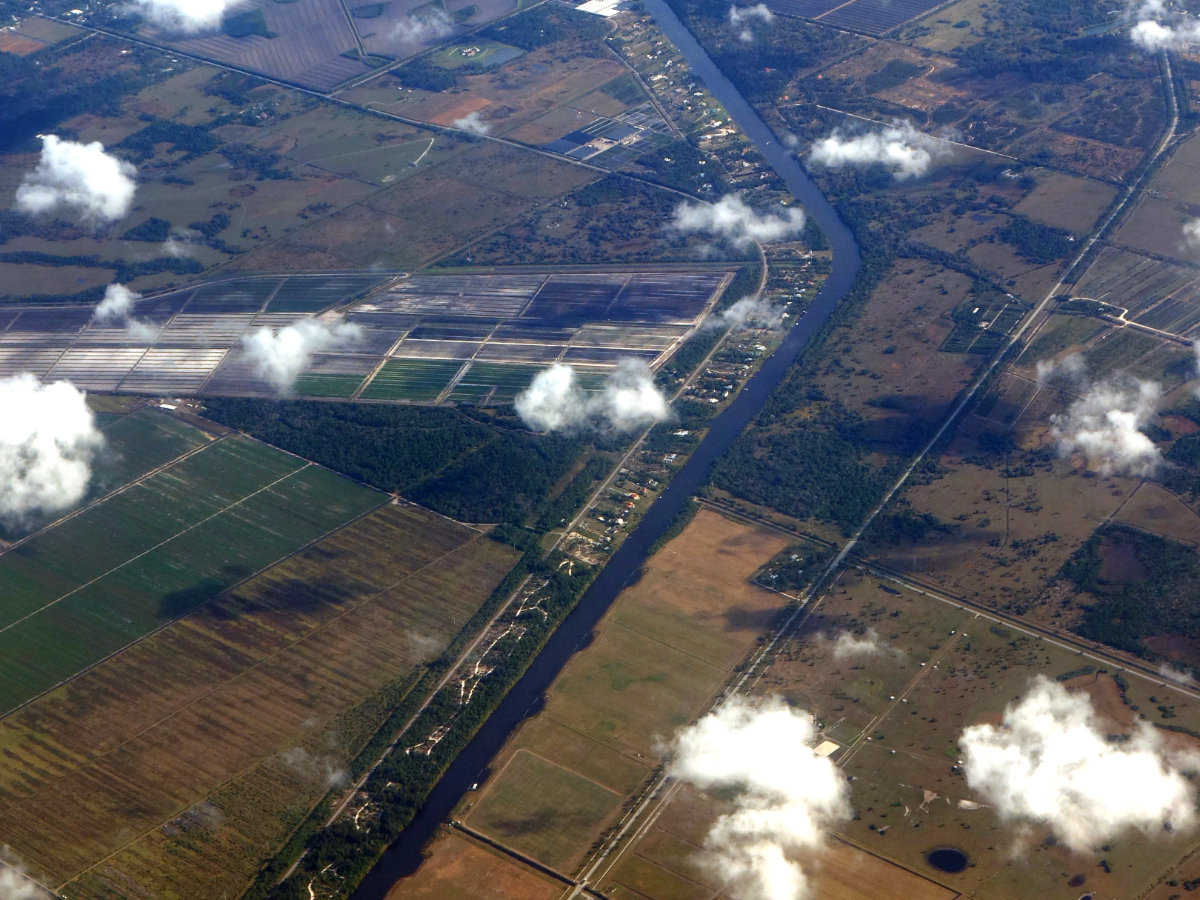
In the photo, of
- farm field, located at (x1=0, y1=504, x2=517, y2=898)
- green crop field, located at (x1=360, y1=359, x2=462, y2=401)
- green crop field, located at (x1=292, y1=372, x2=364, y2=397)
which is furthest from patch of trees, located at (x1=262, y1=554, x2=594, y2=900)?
green crop field, located at (x1=292, y1=372, x2=364, y2=397)

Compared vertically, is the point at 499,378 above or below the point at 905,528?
above

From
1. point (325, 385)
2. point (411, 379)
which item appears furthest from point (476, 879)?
point (325, 385)

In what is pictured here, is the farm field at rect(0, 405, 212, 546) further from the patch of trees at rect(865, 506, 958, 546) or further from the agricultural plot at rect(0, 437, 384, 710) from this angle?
the patch of trees at rect(865, 506, 958, 546)

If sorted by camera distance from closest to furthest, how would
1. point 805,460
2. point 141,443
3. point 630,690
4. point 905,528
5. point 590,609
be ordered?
1. point 630,690
2. point 590,609
3. point 905,528
4. point 805,460
5. point 141,443

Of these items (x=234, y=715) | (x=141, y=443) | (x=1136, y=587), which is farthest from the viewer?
(x=141, y=443)

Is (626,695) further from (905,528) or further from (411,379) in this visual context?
(411,379)

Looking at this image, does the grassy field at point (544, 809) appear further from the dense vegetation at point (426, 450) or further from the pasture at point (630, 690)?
the dense vegetation at point (426, 450)

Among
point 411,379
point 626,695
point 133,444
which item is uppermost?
point 133,444

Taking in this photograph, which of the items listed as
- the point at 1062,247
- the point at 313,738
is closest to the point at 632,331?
the point at 1062,247
